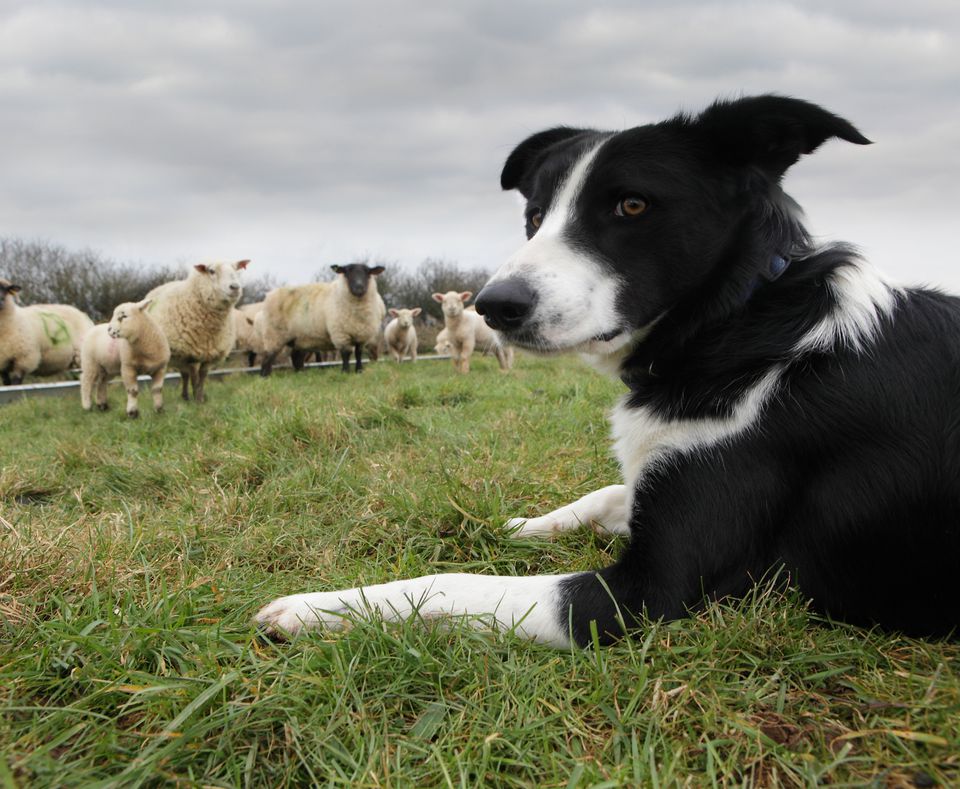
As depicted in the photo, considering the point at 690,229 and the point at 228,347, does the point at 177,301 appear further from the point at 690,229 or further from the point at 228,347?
the point at 690,229

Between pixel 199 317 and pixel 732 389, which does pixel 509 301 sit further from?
pixel 199 317

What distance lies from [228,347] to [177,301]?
986 millimetres

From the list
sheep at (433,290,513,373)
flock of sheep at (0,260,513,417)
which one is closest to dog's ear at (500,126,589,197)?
flock of sheep at (0,260,513,417)

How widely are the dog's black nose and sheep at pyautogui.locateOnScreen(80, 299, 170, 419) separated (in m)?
7.29

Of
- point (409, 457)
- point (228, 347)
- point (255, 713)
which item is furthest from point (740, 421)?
point (228, 347)

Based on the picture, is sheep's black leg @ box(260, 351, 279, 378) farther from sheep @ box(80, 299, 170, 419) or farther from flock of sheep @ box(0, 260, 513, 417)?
sheep @ box(80, 299, 170, 419)

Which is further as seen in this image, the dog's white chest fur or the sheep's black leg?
the sheep's black leg

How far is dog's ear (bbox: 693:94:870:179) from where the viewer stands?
2.05m

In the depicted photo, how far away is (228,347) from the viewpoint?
10047mm

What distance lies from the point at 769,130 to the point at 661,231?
0.48 meters

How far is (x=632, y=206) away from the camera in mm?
2168

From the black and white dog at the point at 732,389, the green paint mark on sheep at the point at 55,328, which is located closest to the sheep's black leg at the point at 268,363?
the green paint mark on sheep at the point at 55,328

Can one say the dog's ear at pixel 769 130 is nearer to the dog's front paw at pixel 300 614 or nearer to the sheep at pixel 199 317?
the dog's front paw at pixel 300 614

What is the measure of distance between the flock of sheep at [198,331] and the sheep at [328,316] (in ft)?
0.08
